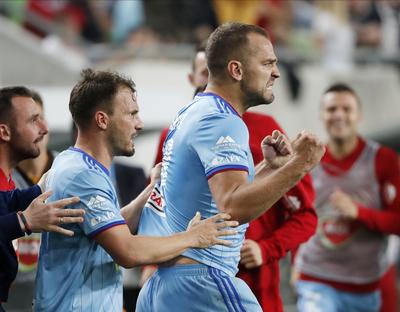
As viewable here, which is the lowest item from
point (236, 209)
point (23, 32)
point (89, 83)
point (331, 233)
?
point (331, 233)

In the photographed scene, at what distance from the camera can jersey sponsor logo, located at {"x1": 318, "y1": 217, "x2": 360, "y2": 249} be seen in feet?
25.2

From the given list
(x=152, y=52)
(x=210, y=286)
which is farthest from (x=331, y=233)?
(x=152, y=52)

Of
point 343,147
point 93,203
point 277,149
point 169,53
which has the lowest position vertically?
point 93,203

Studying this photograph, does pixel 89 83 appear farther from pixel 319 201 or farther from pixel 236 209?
pixel 319 201

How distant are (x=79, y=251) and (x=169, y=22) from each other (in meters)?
9.32

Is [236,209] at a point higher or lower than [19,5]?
lower

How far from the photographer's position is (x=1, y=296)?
4898 mm

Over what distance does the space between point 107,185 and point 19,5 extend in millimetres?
8769

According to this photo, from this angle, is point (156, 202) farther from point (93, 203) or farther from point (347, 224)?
point (347, 224)

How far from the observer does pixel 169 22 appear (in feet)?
45.7

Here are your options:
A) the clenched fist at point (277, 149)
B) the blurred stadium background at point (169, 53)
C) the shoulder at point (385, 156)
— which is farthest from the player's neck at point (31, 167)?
the blurred stadium background at point (169, 53)

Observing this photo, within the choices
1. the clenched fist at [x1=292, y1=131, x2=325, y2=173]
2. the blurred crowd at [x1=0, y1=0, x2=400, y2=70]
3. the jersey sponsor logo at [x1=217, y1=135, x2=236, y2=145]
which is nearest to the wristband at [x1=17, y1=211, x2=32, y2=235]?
the jersey sponsor logo at [x1=217, y1=135, x2=236, y2=145]

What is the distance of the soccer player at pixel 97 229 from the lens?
4766 millimetres

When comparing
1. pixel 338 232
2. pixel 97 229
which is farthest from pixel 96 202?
pixel 338 232
